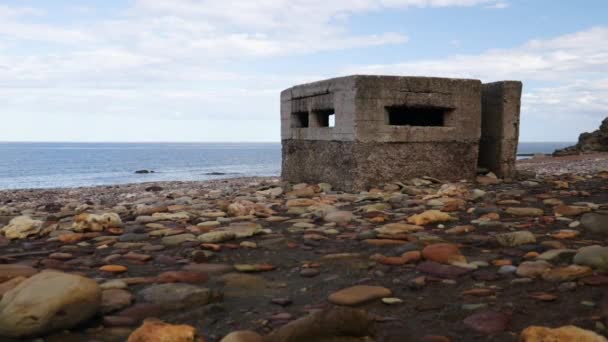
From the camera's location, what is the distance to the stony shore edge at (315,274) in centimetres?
227

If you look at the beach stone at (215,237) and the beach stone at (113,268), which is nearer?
the beach stone at (113,268)

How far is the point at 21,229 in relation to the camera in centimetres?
454

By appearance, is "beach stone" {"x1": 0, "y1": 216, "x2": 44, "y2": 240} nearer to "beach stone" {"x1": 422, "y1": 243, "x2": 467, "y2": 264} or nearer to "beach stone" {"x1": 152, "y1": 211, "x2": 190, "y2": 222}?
"beach stone" {"x1": 152, "y1": 211, "x2": 190, "y2": 222}

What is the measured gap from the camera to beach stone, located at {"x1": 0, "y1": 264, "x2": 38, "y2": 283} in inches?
124

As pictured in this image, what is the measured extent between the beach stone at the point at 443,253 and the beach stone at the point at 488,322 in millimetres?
916

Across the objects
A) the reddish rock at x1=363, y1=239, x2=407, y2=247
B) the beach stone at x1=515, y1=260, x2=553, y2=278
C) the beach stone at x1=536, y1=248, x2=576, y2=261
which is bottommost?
the reddish rock at x1=363, y1=239, x2=407, y2=247

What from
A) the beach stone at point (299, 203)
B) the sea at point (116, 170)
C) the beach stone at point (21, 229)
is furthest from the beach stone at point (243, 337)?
the sea at point (116, 170)

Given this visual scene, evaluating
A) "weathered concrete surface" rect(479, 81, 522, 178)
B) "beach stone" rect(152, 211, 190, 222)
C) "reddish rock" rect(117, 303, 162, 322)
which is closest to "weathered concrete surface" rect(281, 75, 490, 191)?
"weathered concrete surface" rect(479, 81, 522, 178)

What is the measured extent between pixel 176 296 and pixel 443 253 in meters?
1.72

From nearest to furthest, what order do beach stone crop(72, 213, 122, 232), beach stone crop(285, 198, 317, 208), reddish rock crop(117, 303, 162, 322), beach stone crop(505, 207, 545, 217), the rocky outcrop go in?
reddish rock crop(117, 303, 162, 322), beach stone crop(72, 213, 122, 232), beach stone crop(505, 207, 545, 217), beach stone crop(285, 198, 317, 208), the rocky outcrop

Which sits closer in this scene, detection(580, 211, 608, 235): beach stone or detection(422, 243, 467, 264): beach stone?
detection(422, 243, 467, 264): beach stone

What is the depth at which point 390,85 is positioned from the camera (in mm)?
7195

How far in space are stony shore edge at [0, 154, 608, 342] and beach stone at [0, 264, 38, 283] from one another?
0.01 m

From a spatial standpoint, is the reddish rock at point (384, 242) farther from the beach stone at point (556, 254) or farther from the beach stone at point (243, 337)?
the beach stone at point (243, 337)
